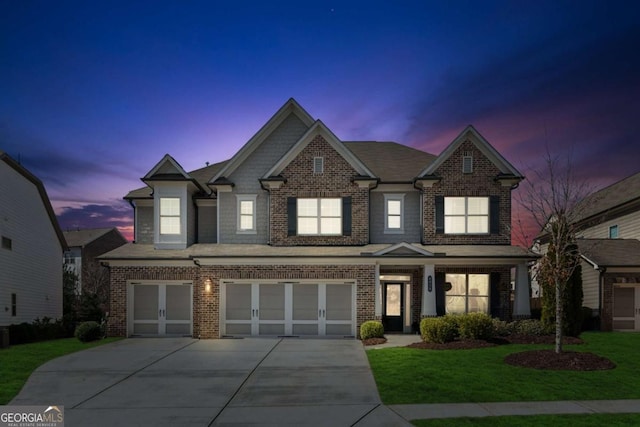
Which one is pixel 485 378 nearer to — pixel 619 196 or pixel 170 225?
pixel 170 225

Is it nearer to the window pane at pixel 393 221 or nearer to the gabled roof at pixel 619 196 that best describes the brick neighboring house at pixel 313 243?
the window pane at pixel 393 221

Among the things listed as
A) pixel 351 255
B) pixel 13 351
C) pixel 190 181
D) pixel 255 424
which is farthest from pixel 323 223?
pixel 255 424

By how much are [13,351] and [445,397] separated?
16.3m

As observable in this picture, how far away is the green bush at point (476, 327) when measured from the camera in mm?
18344

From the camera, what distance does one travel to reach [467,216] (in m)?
24.1

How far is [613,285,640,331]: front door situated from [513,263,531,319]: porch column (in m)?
5.92

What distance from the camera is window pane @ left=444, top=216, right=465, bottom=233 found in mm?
24109

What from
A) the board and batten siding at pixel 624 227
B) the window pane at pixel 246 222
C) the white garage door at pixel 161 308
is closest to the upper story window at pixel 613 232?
the board and batten siding at pixel 624 227

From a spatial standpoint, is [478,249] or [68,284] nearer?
[478,249]

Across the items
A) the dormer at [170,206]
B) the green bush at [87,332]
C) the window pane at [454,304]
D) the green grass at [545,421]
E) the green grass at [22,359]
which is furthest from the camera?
the dormer at [170,206]

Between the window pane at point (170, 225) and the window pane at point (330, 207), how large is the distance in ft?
22.7

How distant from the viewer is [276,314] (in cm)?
2248

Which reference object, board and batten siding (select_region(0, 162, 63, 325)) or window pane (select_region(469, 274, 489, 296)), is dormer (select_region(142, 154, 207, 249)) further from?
window pane (select_region(469, 274, 489, 296))

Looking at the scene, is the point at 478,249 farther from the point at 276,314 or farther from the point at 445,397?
the point at 445,397
